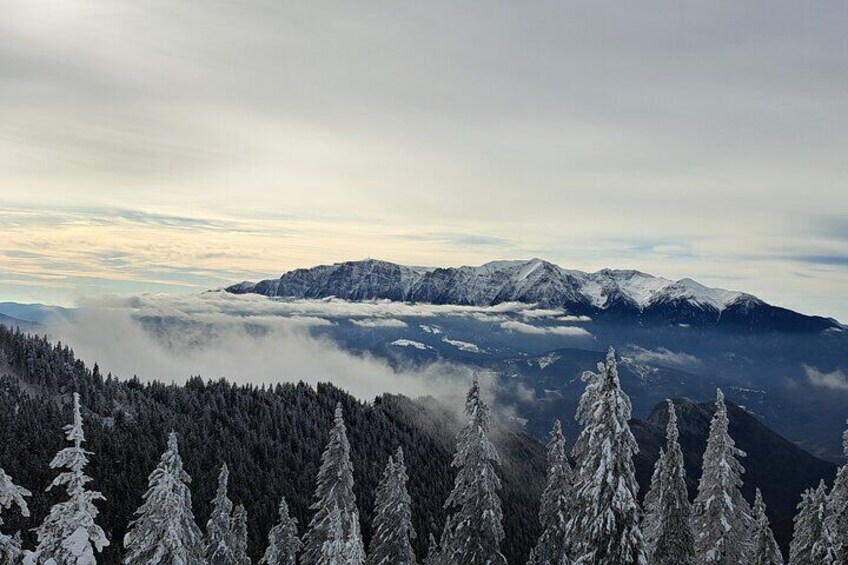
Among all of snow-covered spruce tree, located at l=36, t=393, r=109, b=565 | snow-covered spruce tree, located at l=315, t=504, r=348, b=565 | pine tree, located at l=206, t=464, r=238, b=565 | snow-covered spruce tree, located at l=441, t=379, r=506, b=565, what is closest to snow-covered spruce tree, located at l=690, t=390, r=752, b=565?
snow-covered spruce tree, located at l=441, t=379, r=506, b=565

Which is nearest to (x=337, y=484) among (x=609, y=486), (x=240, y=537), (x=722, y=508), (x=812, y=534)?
(x=609, y=486)

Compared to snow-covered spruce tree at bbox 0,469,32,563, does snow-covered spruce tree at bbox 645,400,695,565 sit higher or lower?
lower

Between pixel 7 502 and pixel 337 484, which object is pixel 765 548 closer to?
pixel 337 484

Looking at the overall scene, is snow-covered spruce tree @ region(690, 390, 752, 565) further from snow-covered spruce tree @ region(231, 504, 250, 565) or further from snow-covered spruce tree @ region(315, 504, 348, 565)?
snow-covered spruce tree @ region(231, 504, 250, 565)

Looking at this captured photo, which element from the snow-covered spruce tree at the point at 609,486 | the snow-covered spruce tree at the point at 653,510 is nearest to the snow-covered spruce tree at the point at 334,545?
the snow-covered spruce tree at the point at 653,510

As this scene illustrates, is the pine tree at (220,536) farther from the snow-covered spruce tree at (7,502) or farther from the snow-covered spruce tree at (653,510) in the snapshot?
the snow-covered spruce tree at (653,510)

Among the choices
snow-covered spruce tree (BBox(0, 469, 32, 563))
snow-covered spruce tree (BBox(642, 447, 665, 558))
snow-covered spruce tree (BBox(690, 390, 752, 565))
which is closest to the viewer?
snow-covered spruce tree (BBox(0, 469, 32, 563))
